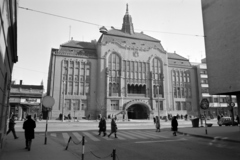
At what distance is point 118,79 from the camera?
48.7 metres

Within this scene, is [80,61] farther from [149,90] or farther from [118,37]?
[149,90]

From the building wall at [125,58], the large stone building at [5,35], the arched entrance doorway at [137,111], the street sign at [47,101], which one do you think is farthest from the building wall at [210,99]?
the large stone building at [5,35]

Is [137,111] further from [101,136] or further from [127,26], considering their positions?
[101,136]

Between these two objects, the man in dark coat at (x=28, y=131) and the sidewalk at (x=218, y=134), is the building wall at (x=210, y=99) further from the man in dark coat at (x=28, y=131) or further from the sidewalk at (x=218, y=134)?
the man in dark coat at (x=28, y=131)

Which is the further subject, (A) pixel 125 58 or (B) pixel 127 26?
(B) pixel 127 26

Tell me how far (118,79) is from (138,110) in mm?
10865

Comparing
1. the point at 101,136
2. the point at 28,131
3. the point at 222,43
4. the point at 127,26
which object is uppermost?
the point at 127,26

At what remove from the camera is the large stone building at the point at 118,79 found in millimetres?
45375

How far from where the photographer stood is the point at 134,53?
51000mm

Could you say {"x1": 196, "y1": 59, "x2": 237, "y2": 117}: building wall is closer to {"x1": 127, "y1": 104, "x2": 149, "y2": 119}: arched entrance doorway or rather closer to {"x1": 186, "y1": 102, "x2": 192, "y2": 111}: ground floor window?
{"x1": 186, "y1": 102, "x2": 192, "y2": 111}: ground floor window

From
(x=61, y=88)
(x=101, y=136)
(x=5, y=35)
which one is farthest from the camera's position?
(x=61, y=88)

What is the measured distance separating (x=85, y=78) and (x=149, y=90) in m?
18.8

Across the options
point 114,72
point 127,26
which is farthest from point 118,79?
point 127,26

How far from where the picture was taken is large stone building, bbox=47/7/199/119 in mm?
45375
